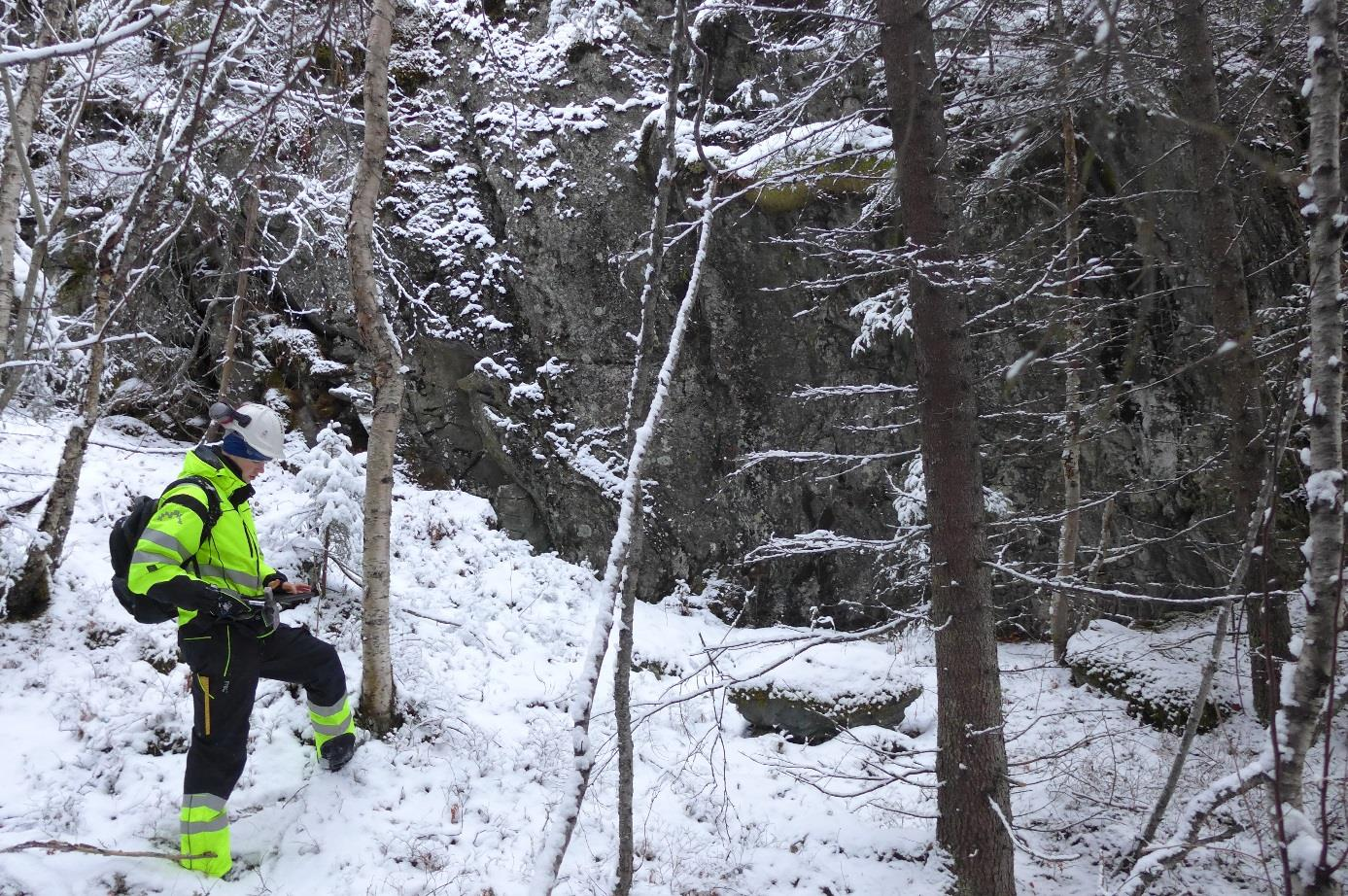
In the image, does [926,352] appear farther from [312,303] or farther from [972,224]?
[312,303]

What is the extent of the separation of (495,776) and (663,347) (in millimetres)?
5747

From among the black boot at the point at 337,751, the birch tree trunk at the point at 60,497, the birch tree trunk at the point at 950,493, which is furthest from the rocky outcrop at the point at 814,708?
the birch tree trunk at the point at 60,497

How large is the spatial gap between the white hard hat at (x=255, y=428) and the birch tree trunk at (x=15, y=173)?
190 cm

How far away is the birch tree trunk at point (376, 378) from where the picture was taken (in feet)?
16.1

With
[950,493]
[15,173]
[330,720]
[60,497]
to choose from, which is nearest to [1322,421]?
[950,493]

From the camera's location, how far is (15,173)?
17.5 feet

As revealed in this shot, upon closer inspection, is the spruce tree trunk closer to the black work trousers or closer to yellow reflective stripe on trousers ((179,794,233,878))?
the black work trousers

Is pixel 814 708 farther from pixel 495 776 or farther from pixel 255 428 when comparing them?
pixel 255 428

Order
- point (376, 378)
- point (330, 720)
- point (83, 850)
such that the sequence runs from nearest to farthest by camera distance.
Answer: point (83, 850), point (330, 720), point (376, 378)

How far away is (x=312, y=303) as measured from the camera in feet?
35.7

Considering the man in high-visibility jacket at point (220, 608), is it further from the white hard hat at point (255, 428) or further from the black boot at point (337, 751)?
the black boot at point (337, 751)

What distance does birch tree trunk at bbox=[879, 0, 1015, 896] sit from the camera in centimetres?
429

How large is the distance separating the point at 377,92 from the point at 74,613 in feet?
18.0

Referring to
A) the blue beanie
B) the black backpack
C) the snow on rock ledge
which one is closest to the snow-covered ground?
the snow on rock ledge
